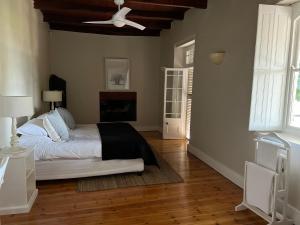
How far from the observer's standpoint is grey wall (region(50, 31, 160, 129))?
6570 mm

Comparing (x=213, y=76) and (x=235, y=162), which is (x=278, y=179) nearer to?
(x=235, y=162)

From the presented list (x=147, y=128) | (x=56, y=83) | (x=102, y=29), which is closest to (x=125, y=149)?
(x=56, y=83)

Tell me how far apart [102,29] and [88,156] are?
412 cm

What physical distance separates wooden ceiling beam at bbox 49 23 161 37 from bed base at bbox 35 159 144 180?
3953mm

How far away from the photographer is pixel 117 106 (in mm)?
7055

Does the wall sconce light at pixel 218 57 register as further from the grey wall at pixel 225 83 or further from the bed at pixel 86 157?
the bed at pixel 86 157

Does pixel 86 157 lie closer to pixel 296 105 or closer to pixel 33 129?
pixel 33 129

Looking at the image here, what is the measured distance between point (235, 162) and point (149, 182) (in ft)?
4.17

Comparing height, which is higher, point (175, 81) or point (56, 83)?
point (175, 81)

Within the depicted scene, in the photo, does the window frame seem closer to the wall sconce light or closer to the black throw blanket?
the wall sconce light

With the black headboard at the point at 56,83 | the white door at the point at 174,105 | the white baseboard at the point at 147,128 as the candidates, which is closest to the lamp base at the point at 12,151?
the black headboard at the point at 56,83

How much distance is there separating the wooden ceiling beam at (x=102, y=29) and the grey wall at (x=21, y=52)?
0.82 metres

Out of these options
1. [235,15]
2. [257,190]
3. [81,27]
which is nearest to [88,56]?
[81,27]

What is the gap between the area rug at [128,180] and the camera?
3287mm
